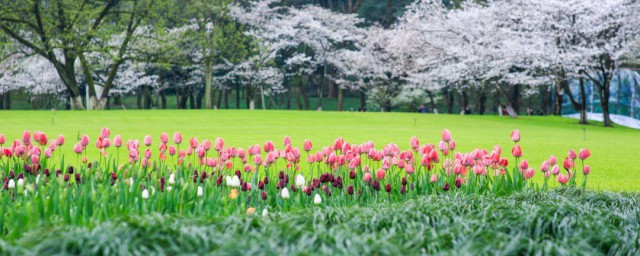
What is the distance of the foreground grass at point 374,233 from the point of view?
3398mm

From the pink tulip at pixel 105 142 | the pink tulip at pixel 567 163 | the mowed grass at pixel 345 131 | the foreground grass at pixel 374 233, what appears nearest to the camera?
the foreground grass at pixel 374 233

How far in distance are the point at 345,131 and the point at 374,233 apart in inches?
786

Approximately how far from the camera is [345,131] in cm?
2389

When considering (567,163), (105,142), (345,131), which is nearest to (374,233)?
(567,163)

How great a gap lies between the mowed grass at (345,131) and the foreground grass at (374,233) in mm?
4807

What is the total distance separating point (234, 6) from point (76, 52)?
49.7 ft

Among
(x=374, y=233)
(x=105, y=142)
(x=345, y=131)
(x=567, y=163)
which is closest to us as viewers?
(x=374, y=233)

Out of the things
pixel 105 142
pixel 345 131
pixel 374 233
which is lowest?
pixel 345 131

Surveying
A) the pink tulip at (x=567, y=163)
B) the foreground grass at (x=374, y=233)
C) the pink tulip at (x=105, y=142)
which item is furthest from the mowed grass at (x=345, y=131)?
the pink tulip at (x=105, y=142)

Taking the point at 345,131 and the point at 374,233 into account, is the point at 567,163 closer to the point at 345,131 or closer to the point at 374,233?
the point at 374,233

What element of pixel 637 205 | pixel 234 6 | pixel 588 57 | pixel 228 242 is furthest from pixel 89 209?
pixel 234 6

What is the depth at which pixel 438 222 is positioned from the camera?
4.52 meters

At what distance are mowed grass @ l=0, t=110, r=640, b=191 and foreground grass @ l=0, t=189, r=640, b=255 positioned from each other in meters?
4.81

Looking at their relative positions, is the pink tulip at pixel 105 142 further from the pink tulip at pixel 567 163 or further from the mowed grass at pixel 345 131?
the mowed grass at pixel 345 131
